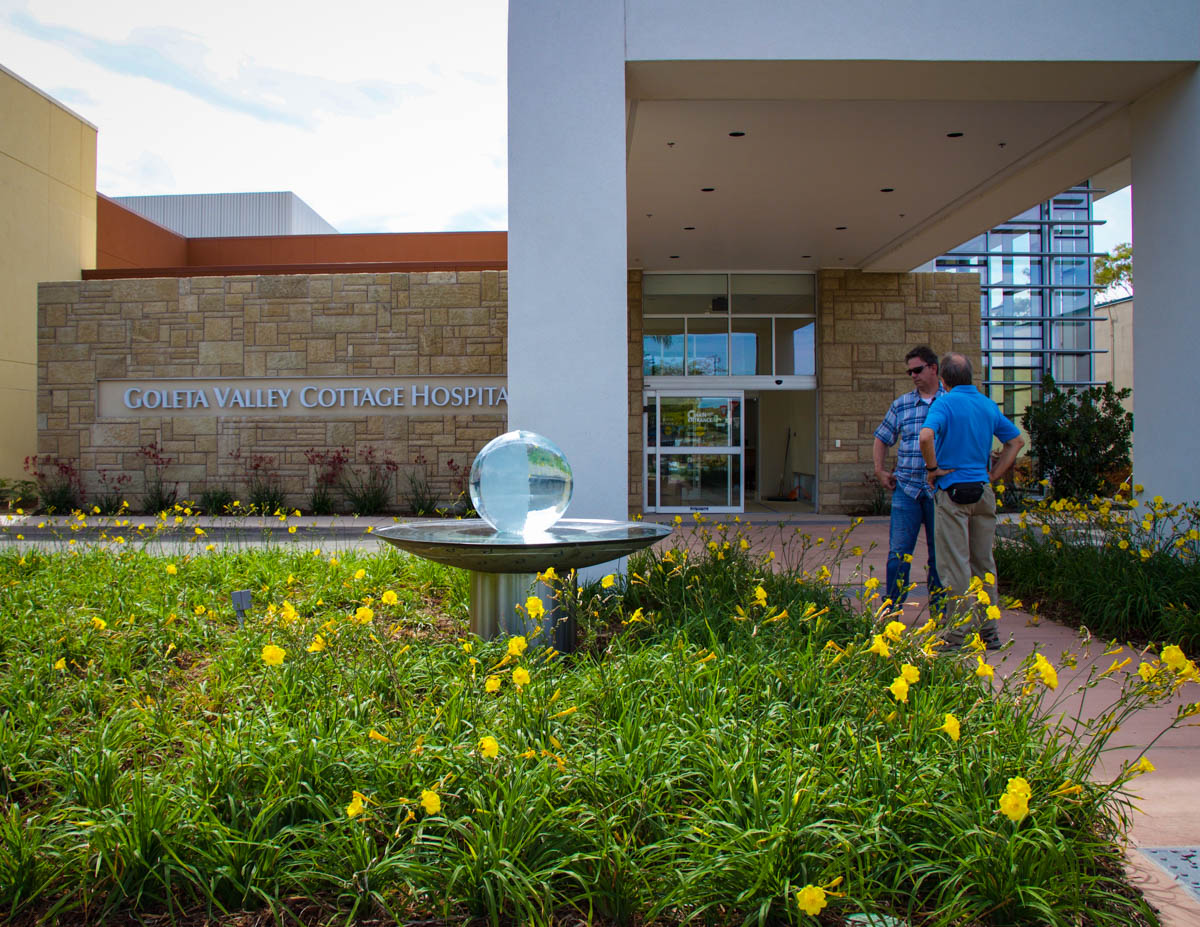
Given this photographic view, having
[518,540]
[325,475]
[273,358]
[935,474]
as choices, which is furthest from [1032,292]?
[518,540]

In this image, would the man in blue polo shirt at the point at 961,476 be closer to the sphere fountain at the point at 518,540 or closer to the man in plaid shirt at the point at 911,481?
the man in plaid shirt at the point at 911,481

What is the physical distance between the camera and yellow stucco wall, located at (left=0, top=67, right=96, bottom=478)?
15.9 meters

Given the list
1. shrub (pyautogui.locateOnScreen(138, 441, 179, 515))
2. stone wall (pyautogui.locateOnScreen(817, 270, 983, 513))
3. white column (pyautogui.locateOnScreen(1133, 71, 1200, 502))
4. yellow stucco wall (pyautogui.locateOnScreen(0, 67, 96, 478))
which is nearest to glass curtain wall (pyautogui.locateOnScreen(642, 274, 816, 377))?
stone wall (pyautogui.locateOnScreen(817, 270, 983, 513))

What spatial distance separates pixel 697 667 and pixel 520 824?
122cm

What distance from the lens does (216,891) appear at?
2.29 metres

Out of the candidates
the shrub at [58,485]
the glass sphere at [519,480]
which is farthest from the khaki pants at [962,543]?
the shrub at [58,485]

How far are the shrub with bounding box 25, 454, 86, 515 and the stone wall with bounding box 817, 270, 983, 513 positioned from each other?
43.9ft

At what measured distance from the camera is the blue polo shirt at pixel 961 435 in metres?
5.19

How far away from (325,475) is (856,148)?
33.2 feet

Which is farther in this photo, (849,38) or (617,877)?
(849,38)

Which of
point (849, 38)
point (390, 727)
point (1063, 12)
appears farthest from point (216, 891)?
point (1063, 12)

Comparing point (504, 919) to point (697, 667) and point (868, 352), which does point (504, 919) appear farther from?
point (868, 352)

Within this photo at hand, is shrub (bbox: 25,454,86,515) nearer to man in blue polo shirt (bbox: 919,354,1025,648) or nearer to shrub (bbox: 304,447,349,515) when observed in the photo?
shrub (bbox: 304,447,349,515)

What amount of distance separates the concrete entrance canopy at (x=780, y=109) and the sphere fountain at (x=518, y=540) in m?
2.02
